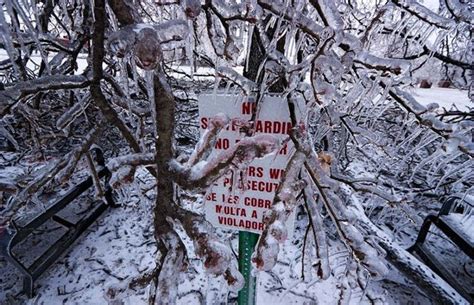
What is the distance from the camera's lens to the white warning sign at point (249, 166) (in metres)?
1.25

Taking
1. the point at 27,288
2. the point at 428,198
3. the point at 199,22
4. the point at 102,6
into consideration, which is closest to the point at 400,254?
the point at 428,198

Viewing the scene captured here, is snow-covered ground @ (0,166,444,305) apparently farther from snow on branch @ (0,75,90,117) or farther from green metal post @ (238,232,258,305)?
snow on branch @ (0,75,90,117)

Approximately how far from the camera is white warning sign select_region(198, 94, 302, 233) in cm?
125

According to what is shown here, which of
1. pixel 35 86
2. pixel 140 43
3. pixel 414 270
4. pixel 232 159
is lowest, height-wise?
pixel 414 270

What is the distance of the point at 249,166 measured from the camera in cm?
135

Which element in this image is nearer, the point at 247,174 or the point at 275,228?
the point at 275,228

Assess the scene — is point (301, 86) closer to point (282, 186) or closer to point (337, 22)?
point (337, 22)

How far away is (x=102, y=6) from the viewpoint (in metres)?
0.93

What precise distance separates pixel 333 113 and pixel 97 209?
3452 mm

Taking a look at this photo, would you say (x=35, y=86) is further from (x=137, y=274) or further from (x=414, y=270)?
(x=414, y=270)

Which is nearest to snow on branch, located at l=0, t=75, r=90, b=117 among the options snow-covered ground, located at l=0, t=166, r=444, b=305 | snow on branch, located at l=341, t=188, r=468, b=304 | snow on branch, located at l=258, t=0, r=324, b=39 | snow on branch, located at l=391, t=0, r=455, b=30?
snow on branch, located at l=258, t=0, r=324, b=39

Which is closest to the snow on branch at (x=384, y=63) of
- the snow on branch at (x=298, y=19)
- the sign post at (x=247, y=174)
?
the snow on branch at (x=298, y=19)

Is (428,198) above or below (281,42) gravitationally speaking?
below

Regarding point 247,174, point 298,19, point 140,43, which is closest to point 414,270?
point 247,174
